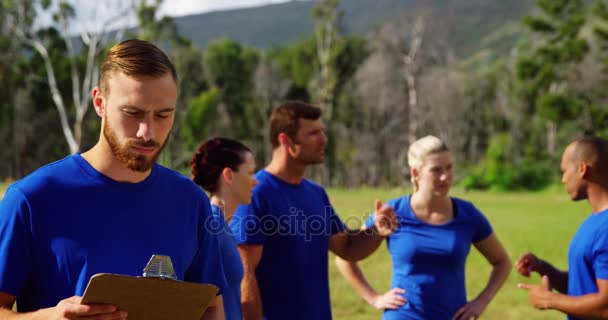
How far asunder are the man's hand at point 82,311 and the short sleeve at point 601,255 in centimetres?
246

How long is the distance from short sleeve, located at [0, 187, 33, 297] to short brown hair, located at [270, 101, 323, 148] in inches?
108

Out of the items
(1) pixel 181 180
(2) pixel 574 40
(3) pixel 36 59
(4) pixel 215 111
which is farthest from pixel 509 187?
(1) pixel 181 180

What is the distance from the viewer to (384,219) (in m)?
4.25

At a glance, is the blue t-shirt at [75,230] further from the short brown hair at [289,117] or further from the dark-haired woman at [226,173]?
the short brown hair at [289,117]

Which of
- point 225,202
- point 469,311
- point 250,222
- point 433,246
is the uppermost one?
point 225,202

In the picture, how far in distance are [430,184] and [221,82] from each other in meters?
57.5

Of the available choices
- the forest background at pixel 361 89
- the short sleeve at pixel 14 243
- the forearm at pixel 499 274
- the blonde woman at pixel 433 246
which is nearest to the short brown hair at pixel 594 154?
the blonde woman at pixel 433 246

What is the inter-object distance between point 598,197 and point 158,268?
268cm

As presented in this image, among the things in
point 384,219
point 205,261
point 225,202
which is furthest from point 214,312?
point 384,219

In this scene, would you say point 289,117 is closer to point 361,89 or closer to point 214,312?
point 214,312

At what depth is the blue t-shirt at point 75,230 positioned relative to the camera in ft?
6.82

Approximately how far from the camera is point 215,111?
57406 mm

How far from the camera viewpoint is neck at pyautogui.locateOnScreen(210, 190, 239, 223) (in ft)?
12.9

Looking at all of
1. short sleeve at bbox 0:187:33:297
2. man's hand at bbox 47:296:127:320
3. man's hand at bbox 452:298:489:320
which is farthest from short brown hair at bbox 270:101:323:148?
man's hand at bbox 47:296:127:320
